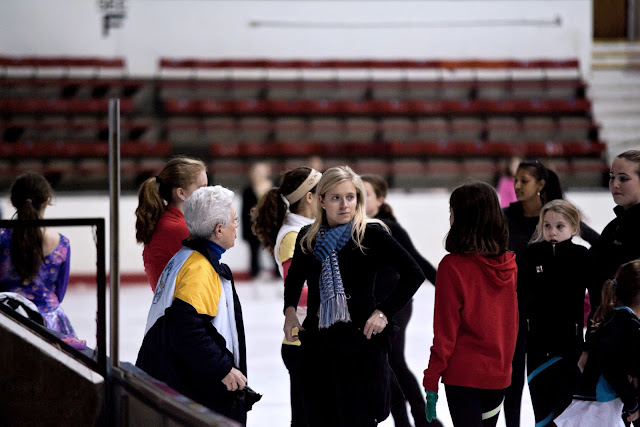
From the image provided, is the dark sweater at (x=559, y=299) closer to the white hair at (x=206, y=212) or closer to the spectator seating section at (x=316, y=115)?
the white hair at (x=206, y=212)

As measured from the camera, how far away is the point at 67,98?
37.1ft

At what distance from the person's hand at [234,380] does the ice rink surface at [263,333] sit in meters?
0.49

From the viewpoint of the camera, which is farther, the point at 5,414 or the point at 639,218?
the point at 639,218

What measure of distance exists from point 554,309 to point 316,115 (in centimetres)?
914

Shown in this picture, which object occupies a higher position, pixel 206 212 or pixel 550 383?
pixel 206 212

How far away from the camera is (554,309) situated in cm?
277

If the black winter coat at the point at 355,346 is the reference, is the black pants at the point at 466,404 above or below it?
below

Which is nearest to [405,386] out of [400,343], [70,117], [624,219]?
[400,343]

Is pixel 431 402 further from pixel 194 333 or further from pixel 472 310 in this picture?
pixel 194 333

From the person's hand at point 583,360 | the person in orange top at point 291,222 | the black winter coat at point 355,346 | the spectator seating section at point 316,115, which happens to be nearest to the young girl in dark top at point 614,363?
the person's hand at point 583,360

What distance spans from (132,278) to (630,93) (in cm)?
831

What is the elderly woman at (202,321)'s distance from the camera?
2.15 m

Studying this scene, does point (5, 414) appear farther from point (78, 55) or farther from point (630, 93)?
point (630, 93)

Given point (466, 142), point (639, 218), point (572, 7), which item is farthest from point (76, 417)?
point (572, 7)
